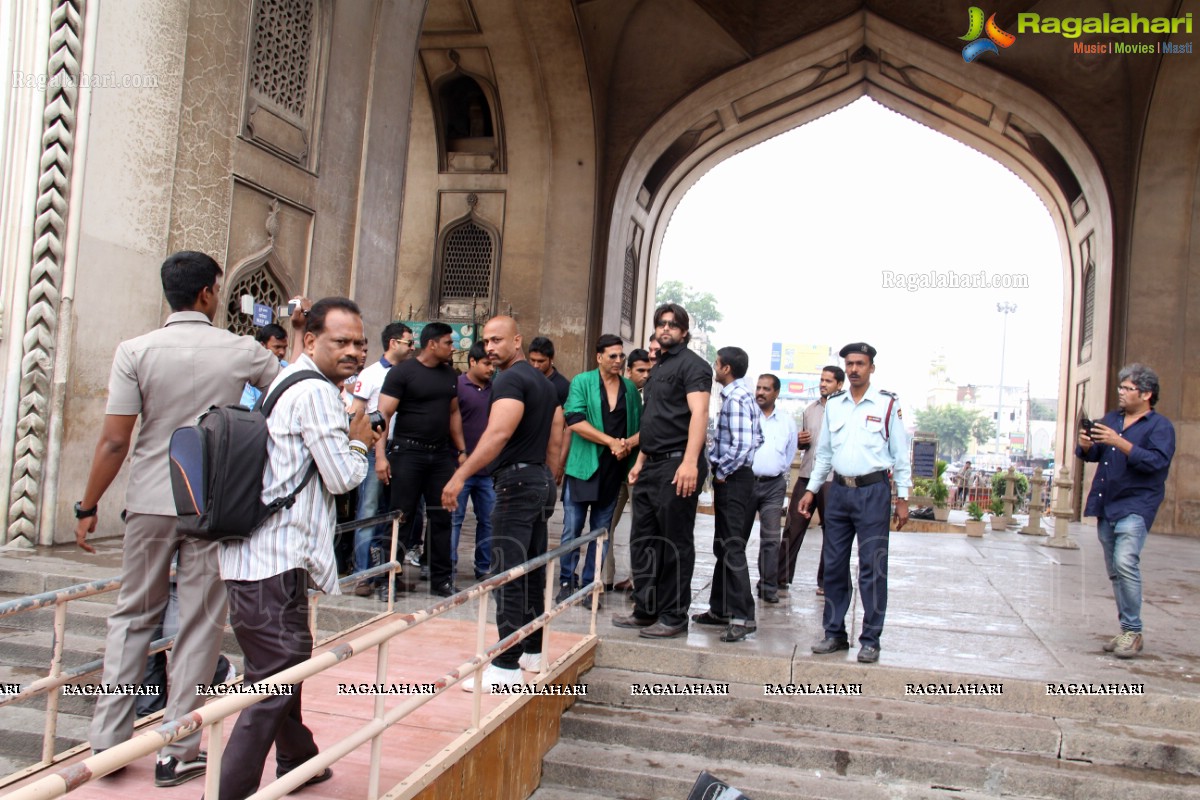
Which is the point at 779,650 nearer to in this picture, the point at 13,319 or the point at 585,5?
the point at 13,319

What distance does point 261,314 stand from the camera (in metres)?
8.60

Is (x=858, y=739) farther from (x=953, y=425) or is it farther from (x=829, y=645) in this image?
(x=953, y=425)

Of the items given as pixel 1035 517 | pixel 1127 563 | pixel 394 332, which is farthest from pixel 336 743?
pixel 1035 517

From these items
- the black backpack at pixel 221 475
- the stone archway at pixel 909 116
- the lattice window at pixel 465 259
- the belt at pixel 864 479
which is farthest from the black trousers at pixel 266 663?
the stone archway at pixel 909 116

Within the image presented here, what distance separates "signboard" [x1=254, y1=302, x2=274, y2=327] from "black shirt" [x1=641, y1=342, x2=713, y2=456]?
4601mm

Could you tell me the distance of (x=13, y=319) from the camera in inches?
259

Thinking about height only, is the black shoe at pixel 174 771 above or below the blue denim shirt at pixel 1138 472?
below

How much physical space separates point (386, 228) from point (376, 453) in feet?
17.3

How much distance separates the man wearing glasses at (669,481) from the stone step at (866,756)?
74 cm

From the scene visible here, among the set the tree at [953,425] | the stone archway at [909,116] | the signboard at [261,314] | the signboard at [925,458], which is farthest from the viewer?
the tree at [953,425]

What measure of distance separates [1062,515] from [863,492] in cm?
870

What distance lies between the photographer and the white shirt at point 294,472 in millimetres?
2949

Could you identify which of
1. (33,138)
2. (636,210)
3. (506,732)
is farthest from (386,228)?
(636,210)

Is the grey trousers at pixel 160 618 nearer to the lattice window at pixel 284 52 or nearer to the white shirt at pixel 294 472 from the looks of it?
the white shirt at pixel 294 472
